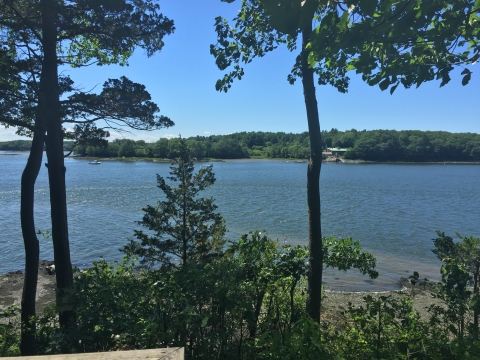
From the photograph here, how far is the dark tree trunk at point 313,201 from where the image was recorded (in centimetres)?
436

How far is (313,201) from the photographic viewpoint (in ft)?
14.6

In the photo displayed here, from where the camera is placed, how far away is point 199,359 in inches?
107

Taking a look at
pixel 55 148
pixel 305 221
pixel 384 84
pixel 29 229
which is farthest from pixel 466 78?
pixel 305 221

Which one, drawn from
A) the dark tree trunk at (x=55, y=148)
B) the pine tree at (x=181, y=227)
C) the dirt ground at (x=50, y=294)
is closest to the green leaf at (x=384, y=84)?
the dark tree trunk at (x=55, y=148)

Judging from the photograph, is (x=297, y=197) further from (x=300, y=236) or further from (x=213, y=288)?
(x=213, y=288)

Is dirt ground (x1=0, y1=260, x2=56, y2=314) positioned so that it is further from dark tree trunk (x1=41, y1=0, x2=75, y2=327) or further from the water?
dark tree trunk (x1=41, y1=0, x2=75, y2=327)

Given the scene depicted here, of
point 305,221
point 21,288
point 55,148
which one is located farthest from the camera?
point 305,221

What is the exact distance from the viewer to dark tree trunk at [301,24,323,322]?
14.3 feet

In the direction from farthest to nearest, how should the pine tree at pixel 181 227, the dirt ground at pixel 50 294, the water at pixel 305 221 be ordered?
the water at pixel 305 221
the dirt ground at pixel 50 294
the pine tree at pixel 181 227

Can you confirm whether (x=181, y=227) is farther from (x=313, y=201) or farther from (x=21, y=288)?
(x=21, y=288)

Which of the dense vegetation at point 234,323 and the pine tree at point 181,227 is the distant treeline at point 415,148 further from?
the dense vegetation at point 234,323

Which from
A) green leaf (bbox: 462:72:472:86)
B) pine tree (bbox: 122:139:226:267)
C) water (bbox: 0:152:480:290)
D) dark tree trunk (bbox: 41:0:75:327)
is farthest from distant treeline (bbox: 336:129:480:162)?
green leaf (bbox: 462:72:472:86)

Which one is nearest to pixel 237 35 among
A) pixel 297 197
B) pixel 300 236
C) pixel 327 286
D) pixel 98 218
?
pixel 327 286

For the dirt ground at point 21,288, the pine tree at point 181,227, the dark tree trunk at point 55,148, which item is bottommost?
the dirt ground at point 21,288
